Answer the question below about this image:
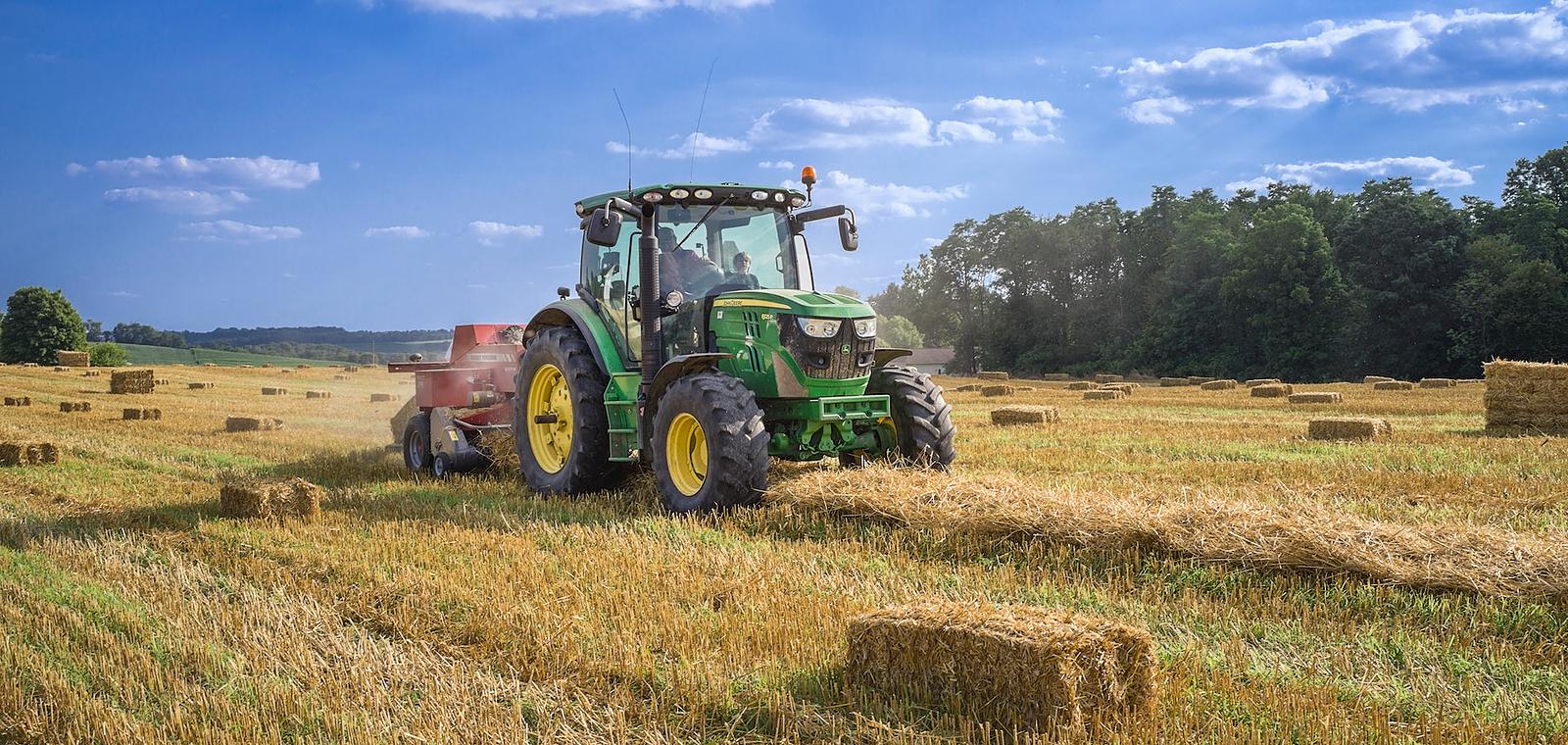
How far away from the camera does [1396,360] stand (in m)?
47.4

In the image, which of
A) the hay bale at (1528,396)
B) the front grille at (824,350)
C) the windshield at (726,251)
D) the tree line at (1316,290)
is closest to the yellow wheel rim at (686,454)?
the front grille at (824,350)

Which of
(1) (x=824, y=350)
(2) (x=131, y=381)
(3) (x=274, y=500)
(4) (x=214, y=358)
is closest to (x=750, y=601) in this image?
(1) (x=824, y=350)

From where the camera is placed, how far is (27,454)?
1125 cm

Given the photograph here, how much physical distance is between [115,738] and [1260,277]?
170 ft

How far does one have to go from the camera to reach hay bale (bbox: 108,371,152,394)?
2633 centimetres

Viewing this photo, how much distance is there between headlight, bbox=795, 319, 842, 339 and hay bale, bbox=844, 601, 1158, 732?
3748mm

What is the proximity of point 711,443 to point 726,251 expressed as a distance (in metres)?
2.00

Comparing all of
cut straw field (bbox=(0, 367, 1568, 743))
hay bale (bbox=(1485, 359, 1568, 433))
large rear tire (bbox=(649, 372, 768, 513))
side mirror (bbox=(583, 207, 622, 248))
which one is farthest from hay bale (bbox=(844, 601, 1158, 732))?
hay bale (bbox=(1485, 359, 1568, 433))

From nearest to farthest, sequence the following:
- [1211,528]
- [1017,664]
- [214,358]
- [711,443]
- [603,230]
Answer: [1017,664]
[1211,528]
[711,443]
[603,230]
[214,358]

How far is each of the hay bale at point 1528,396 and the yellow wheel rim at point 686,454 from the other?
41.0 feet

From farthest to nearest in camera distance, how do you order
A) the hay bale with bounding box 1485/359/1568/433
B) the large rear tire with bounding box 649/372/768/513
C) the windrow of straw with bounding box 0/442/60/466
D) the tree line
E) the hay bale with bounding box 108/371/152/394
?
the tree line → the hay bale with bounding box 108/371/152/394 → the hay bale with bounding box 1485/359/1568/433 → the windrow of straw with bounding box 0/442/60/466 → the large rear tire with bounding box 649/372/768/513

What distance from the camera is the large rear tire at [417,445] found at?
10.7m

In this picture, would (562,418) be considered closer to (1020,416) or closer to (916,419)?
(916,419)

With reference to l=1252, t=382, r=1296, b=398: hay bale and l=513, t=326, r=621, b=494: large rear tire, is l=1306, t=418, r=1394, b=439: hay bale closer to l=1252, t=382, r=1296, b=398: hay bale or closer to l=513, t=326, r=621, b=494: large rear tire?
l=513, t=326, r=621, b=494: large rear tire
